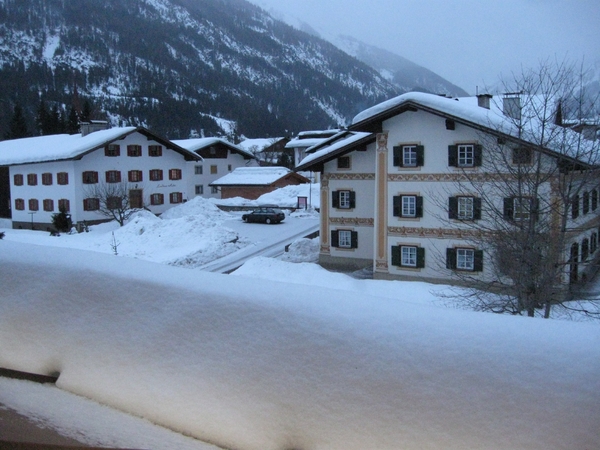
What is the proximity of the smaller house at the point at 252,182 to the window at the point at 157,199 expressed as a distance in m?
10.3

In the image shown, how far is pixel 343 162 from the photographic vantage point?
27.9m

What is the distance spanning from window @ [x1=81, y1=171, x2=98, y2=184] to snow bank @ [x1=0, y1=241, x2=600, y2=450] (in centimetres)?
3744

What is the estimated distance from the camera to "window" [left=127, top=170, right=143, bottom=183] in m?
41.5

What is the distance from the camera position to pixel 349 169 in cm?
2778

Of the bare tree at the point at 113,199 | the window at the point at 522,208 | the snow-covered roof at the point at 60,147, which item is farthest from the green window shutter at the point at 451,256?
the snow-covered roof at the point at 60,147

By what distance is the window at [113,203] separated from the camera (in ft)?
121

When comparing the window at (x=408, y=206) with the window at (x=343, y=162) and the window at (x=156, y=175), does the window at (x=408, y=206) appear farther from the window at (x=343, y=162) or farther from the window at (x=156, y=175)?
the window at (x=156, y=175)

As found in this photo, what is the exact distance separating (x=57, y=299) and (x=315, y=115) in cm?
18386

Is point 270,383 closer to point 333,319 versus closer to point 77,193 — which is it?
point 333,319

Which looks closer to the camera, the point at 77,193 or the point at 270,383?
the point at 270,383

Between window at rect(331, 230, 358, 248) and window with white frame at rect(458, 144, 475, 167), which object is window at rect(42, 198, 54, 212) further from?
window with white frame at rect(458, 144, 475, 167)

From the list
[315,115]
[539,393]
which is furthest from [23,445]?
[315,115]

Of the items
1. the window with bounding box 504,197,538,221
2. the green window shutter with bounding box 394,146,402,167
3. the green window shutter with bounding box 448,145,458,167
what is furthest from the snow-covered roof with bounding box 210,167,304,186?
the window with bounding box 504,197,538,221

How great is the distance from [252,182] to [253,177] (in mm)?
1019
